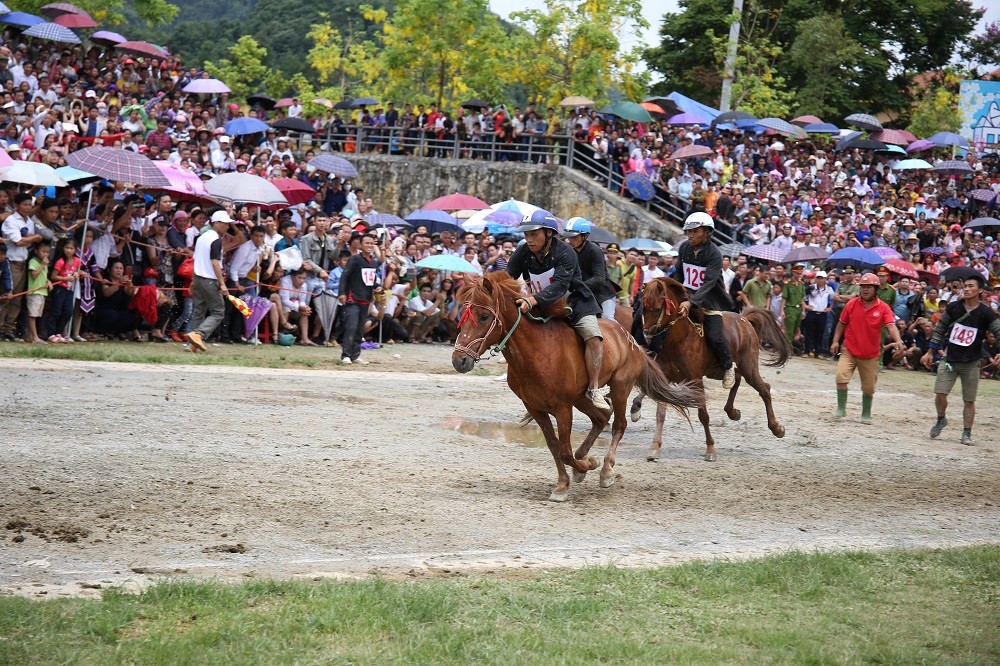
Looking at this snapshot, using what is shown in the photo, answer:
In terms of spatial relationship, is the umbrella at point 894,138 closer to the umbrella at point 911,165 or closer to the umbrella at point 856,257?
the umbrella at point 911,165

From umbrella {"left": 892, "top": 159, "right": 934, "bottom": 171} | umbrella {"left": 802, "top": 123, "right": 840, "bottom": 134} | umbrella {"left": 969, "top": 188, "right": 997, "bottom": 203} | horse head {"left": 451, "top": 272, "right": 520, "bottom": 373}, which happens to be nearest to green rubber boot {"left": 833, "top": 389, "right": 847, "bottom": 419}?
horse head {"left": 451, "top": 272, "right": 520, "bottom": 373}

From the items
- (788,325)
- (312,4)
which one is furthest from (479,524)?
(312,4)

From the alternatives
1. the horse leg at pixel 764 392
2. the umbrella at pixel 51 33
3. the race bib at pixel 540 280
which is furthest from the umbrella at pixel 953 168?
A: the race bib at pixel 540 280

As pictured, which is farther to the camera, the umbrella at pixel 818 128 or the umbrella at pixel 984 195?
the umbrella at pixel 818 128

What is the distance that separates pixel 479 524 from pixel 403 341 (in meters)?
14.4

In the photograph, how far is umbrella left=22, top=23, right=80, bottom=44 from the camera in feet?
93.1

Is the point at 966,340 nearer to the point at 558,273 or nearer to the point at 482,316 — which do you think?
the point at 558,273

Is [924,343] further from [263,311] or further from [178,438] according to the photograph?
[178,438]

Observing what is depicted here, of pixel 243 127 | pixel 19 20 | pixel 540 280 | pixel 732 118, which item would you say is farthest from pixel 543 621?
pixel 732 118

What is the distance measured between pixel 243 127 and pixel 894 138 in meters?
24.4

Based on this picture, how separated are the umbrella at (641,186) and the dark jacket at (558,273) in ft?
73.0

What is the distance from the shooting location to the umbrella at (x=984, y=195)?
35.2 meters

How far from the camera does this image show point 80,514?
7770 mm

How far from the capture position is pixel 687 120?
37312 mm
